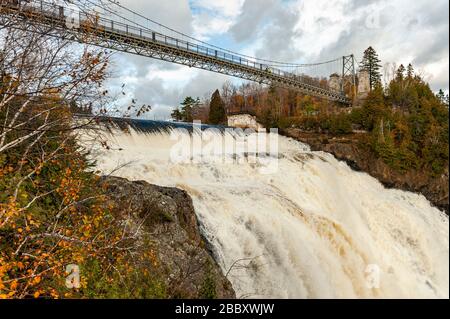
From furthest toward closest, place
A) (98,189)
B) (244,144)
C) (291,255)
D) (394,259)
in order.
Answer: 1. (244,144)
2. (394,259)
3. (291,255)
4. (98,189)

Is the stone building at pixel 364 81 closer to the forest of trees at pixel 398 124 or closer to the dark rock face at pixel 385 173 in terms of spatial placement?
the forest of trees at pixel 398 124

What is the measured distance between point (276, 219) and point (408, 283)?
650 cm

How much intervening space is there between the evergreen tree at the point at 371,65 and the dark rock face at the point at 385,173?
84.5ft

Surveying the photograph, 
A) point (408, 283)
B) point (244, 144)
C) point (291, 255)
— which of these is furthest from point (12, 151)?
point (244, 144)

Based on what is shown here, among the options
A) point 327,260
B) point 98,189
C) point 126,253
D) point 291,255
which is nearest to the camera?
point 126,253

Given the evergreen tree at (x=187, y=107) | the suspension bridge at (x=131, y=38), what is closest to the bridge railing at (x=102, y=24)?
the suspension bridge at (x=131, y=38)

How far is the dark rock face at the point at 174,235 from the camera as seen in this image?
6.02m

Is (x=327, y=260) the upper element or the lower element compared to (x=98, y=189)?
lower

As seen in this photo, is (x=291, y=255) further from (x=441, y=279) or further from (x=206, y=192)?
(x=441, y=279)

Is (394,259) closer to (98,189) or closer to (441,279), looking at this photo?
(441,279)

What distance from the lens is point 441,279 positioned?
14031 mm

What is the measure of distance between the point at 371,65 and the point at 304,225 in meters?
46.4

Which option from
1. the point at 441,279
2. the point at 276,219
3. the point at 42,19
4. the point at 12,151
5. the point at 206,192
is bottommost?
the point at 441,279
